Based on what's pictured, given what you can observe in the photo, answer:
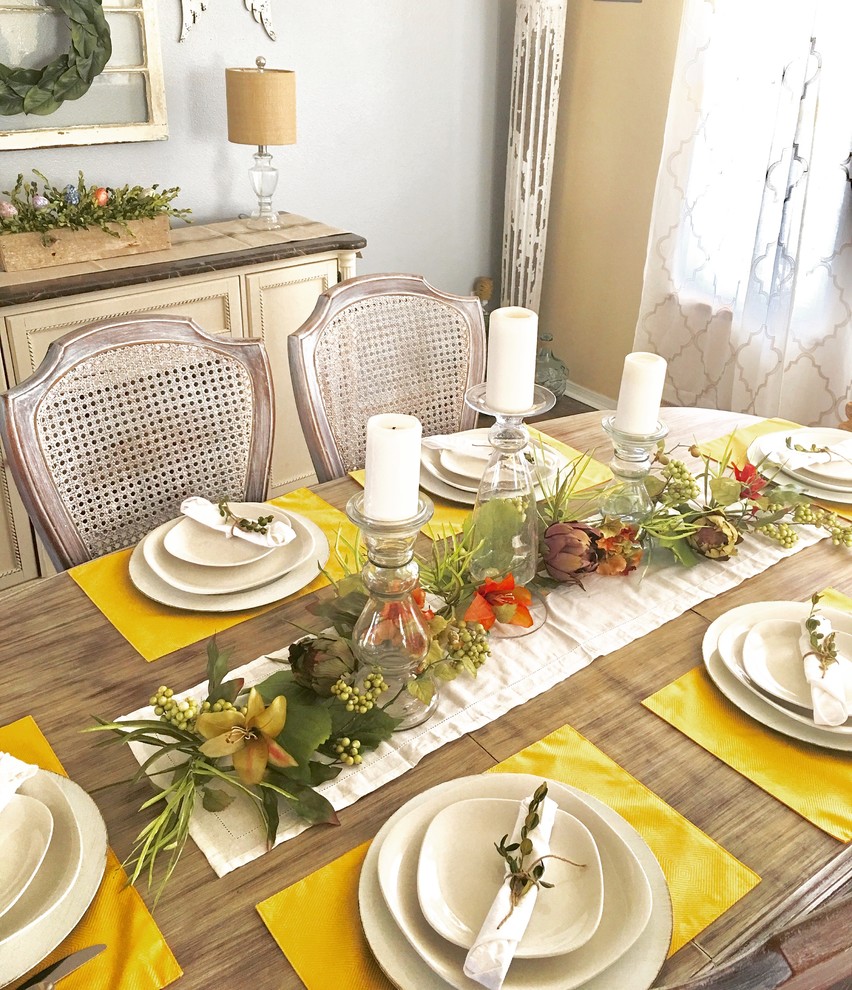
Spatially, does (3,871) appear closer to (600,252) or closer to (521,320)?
(521,320)

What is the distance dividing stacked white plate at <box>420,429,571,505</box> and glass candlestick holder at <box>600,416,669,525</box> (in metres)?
0.14

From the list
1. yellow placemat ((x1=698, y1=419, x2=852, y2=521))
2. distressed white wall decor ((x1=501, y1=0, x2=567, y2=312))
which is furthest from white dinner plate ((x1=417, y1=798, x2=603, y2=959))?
distressed white wall decor ((x1=501, y1=0, x2=567, y2=312))

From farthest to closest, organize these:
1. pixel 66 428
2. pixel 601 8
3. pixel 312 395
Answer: pixel 601 8 → pixel 312 395 → pixel 66 428

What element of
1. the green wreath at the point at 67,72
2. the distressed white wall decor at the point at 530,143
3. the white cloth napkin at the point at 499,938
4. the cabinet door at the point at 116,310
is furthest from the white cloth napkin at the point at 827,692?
the distressed white wall decor at the point at 530,143

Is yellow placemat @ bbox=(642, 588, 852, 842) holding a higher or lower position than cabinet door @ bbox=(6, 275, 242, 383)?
lower

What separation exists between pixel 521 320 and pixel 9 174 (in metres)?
1.97

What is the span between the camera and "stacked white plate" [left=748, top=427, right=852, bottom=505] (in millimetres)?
1485

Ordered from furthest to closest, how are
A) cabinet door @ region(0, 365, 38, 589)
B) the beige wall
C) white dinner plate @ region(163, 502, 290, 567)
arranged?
1. the beige wall
2. cabinet door @ region(0, 365, 38, 589)
3. white dinner plate @ region(163, 502, 290, 567)

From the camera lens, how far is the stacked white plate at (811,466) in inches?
58.5

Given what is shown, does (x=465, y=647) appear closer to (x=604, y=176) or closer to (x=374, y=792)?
(x=374, y=792)

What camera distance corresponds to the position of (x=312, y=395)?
162cm

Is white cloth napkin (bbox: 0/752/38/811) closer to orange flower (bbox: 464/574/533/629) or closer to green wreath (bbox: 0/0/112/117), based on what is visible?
orange flower (bbox: 464/574/533/629)

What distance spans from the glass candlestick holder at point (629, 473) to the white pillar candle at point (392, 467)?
426 mm

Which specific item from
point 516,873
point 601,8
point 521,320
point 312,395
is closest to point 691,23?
point 601,8
